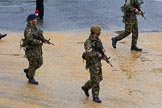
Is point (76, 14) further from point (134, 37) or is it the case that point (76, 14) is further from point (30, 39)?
point (30, 39)

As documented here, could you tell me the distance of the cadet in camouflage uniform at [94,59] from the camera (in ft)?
28.5

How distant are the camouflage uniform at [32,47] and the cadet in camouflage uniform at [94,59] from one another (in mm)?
1142

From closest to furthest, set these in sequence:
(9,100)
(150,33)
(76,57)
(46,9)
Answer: (9,100)
(76,57)
(150,33)
(46,9)

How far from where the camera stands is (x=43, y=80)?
10.1 m

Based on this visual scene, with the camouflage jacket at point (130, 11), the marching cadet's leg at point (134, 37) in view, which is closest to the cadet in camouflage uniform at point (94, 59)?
the camouflage jacket at point (130, 11)

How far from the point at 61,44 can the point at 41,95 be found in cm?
436

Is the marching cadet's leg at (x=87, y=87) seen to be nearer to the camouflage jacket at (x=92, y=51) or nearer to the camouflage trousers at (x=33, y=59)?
the camouflage jacket at (x=92, y=51)

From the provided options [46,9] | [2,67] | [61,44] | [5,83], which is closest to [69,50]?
[61,44]

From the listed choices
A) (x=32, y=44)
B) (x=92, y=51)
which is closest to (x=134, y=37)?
(x=32, y=44)

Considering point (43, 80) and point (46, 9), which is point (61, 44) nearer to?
point (43, 80)

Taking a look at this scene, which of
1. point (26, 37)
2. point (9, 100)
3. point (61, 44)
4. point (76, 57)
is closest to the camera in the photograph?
point (9, 100)

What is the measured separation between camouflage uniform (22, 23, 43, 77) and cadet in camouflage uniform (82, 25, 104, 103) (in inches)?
45.0

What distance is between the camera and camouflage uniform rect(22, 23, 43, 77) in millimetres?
9469

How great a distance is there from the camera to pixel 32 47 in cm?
958
